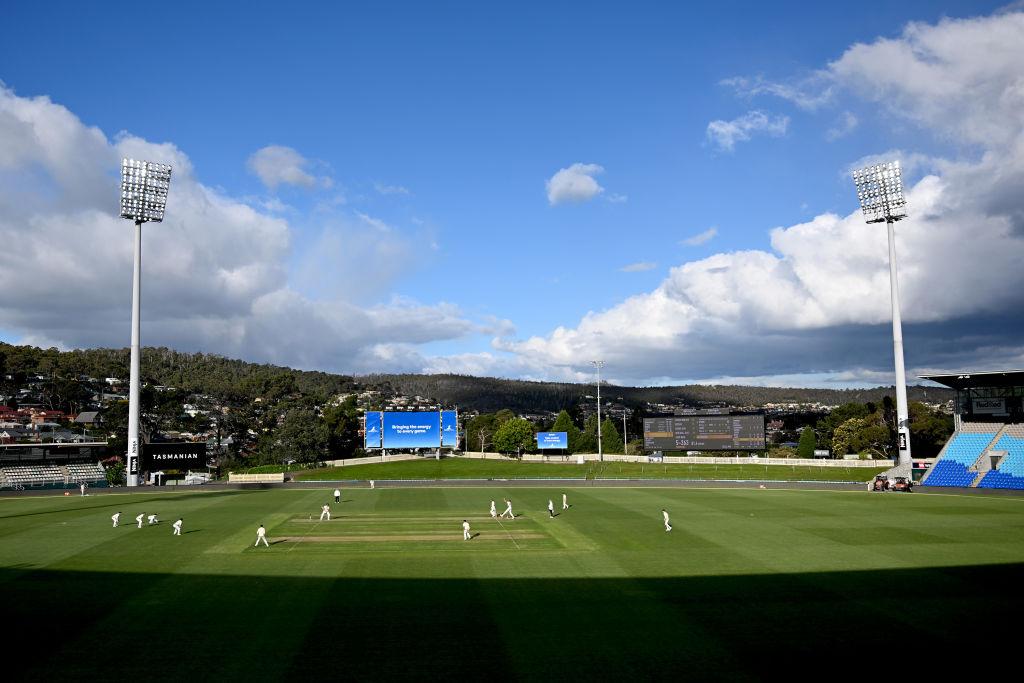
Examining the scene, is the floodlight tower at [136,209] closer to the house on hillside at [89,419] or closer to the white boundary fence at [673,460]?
the white boundary fence at [673,460]

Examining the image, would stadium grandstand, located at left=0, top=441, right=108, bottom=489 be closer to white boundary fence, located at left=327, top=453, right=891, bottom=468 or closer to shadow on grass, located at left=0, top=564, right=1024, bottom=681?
white boundary fence, located at left=327, top=453, right=891, bottom=468

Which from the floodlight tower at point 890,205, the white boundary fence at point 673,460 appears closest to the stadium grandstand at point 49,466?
the white boundary fence at point 673,460

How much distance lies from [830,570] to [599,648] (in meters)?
13.4

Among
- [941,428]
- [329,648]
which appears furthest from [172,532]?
[941,428]

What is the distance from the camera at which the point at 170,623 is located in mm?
20078

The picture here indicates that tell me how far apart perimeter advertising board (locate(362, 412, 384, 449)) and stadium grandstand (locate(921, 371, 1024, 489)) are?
6554cm

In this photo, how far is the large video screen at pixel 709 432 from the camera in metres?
93.2

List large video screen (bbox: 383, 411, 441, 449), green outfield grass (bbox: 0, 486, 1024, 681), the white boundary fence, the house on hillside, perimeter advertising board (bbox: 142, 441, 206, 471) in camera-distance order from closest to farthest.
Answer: green outfield grass (bbox: 0, 486, 1024, 681), perimeter advertising board (bbox: 142, 441, 206, 471), the white boundary fence, large video screen (bbox: 383, 411, 441, 449), the house on hillside

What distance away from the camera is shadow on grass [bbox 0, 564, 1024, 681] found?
16609 mm

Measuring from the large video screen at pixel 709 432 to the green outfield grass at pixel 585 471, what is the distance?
2804 millimetres

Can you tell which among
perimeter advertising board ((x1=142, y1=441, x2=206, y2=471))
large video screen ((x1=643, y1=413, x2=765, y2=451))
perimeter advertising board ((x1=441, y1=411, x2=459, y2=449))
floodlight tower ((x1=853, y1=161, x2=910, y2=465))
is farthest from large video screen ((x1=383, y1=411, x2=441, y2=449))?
floodlight tower ((x1=853, y1=161, x2=910, y2=465))

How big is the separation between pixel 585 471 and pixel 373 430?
1215 inches

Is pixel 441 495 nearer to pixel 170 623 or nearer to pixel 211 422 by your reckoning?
pixel 170 623

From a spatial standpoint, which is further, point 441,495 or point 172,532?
point 441,495
